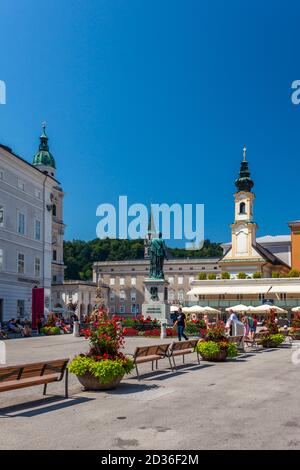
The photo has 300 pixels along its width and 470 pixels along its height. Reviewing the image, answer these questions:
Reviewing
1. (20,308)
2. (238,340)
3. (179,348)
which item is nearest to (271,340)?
(238,340)

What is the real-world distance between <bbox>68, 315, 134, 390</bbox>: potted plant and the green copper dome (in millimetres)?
77753

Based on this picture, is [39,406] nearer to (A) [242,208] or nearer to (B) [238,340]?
(B) [238,340]

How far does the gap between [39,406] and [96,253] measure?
12910cm

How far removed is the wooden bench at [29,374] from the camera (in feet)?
31.1

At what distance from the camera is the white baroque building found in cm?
4090

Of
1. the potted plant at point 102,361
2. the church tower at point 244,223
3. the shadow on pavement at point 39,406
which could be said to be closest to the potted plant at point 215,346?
the potted plant at point 102,361

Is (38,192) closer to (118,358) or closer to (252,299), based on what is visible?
(252,299)

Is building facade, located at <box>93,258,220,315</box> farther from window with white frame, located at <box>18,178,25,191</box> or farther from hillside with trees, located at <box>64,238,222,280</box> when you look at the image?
window with white frame, located at <box>18,178,25,191</box>

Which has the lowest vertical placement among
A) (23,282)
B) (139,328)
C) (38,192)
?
(139,328)

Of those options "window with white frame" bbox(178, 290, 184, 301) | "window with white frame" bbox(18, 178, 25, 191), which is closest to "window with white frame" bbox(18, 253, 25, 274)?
"window with white frame" bbox(18, 178, 25, 191)

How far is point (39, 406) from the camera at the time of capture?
32.5 ft

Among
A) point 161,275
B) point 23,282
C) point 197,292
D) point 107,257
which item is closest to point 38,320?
point 23,282
